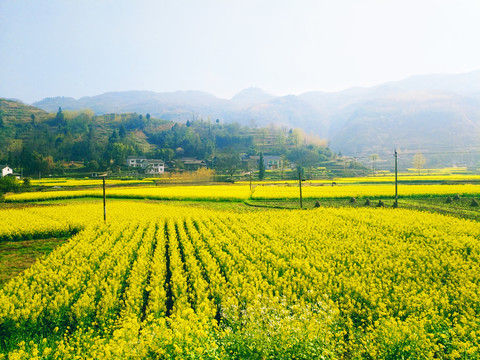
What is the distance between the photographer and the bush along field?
589 centimetres

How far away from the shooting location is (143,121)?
167 metres

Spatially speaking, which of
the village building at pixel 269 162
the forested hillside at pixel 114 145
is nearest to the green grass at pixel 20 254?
the forested hillside at pixel 114 145

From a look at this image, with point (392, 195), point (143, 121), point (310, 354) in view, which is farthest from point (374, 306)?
point (143, 121)

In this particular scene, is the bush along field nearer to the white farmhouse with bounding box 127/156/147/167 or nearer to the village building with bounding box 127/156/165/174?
the village building with bounding box 127/156/165/174

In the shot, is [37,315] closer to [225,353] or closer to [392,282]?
[225,353]

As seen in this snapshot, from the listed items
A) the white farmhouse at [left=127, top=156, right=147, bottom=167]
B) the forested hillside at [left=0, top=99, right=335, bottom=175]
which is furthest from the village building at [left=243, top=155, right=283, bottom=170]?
the white farmhouse at [left=127, top=156, right=147, bottom=167]

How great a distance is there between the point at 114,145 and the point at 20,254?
300ft

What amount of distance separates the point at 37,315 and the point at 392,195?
36609 millimetres

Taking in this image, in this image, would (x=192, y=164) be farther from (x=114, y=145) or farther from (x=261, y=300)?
(x=261, y=300)

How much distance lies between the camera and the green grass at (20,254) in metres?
12.8

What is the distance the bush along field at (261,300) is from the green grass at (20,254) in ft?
6.03

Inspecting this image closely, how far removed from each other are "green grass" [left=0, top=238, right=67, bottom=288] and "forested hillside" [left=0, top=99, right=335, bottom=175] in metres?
68.5

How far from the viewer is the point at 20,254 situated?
50.5 feet

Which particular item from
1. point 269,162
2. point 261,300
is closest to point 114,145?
point 269,162
